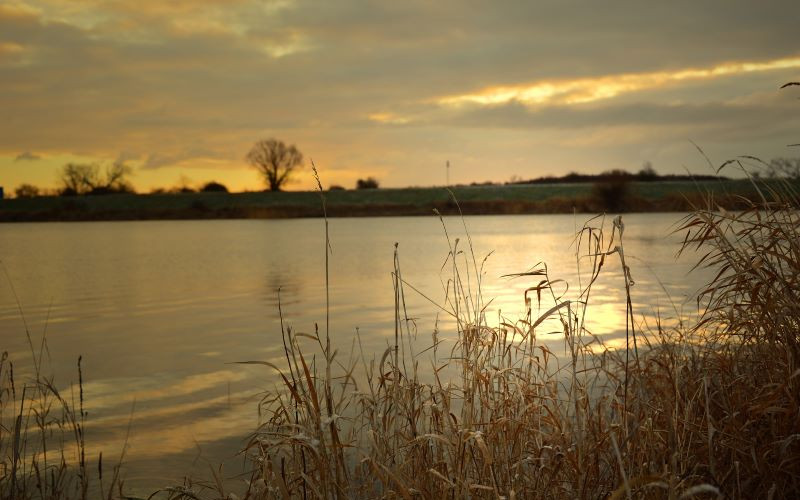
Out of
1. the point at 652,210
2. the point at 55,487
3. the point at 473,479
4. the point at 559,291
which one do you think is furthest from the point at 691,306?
the point at 652,210

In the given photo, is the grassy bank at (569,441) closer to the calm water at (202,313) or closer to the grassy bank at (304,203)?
the calm water at (202,313)

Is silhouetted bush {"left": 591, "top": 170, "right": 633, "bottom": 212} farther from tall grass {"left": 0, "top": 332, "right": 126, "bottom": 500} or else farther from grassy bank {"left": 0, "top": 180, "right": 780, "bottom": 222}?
tall grass {"left": 0, "top": 332, "right": 126, "bottom": 500}

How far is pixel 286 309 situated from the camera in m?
12.3

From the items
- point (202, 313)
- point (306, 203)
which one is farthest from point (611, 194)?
point (202, 313)

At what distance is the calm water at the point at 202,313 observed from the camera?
5.87 meters

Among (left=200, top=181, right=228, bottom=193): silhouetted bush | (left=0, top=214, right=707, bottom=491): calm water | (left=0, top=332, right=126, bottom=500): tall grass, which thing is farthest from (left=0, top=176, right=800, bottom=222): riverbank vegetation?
(left=0, top=332, right=126, bottom=500): tall grass

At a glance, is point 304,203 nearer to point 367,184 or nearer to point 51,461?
point 367,184

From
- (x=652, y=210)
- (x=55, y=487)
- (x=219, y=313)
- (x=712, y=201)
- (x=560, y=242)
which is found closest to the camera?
(x=55, y=487)

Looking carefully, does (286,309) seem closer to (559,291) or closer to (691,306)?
(559,291)

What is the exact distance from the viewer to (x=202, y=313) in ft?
40.5

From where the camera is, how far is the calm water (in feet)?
19.2

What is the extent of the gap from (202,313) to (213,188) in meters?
67.0

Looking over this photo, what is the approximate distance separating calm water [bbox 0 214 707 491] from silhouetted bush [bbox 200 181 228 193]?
50288 millimetres

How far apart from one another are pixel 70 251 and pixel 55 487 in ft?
83.3
